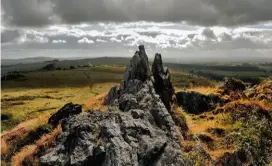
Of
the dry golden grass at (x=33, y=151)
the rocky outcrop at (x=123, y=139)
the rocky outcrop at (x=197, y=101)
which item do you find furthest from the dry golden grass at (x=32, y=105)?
the rocky outcrop at (x=123, y=139)

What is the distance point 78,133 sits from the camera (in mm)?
26594

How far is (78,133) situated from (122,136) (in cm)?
386

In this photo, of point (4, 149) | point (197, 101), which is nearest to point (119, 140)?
point (4, 149)

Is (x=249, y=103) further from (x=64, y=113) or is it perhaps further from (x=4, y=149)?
(x=4, y=149)

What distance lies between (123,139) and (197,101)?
20.6 metres

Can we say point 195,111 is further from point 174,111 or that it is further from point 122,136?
point 122,136

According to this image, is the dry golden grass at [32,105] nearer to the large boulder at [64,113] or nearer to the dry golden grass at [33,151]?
the large boulder at [64,113]

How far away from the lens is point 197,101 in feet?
142

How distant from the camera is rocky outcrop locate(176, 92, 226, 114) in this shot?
4256cm

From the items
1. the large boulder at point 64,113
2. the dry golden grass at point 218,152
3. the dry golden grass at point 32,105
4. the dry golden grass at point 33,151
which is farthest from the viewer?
the dry golden grass at point 32,105

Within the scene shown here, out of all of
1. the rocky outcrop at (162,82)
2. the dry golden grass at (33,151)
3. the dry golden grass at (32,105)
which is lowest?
the dry golden grass at (32,105)

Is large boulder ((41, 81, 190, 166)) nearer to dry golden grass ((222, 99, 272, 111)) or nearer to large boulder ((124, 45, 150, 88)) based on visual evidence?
large boulder ((124, 45, 150, 88))

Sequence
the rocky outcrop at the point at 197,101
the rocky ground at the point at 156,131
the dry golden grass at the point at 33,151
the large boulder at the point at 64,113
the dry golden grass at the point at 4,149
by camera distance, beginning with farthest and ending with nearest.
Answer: the rocky outcrop at the point at 197,101 → the large boulder at the point at 64,113 → the dry golden grass at the point at 4,149 → the dry golden grass at the point at 33,151 → the rocky ground at the point at 156,131

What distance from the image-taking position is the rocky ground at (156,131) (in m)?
24.8
